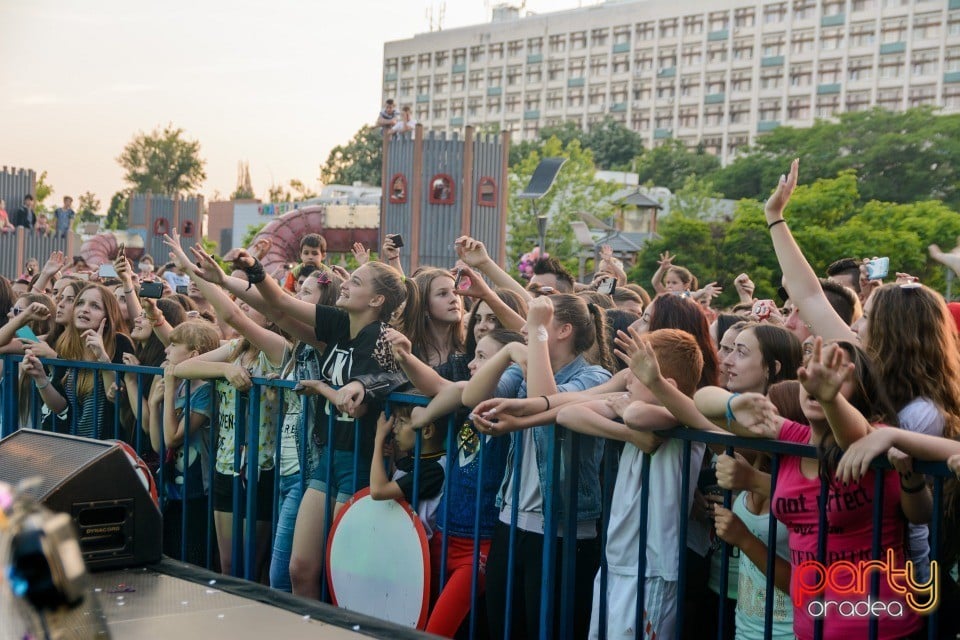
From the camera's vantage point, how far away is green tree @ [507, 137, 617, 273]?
65750mm

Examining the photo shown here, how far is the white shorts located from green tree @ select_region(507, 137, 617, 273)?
2388 inches

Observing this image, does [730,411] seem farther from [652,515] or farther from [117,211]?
[117,211]

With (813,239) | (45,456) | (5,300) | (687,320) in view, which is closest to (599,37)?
(813,239)

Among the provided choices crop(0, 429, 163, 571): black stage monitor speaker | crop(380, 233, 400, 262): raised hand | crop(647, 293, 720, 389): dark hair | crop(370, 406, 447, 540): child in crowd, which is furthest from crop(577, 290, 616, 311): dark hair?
crop(0, 429, 163, 571): black stage monitor speaker

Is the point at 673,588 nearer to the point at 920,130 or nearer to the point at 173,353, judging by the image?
the point at 173,353

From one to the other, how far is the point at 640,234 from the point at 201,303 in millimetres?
63956

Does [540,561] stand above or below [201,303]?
below

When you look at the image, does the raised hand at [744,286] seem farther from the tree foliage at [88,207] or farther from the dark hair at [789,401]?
the tree foliage at [88,207]

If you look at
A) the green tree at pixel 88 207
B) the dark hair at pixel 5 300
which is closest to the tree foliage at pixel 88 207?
the green tree at pixel 88 207

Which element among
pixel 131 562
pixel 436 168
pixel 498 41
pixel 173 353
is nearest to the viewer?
pixel 131 562

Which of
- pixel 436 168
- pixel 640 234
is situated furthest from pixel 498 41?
pixel 436 168

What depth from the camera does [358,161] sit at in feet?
360

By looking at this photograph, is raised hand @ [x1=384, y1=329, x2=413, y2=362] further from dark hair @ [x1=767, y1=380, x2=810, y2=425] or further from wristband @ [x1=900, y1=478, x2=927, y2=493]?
wristband @ [x1=900, y1=478, x2=927, y2=493]

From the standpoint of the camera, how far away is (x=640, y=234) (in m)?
71.6
